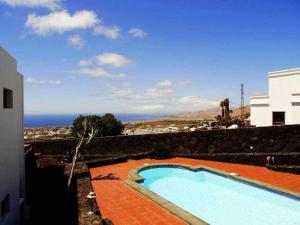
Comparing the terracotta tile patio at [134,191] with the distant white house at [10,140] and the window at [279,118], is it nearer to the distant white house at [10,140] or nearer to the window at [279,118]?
the distant white house at [10,140]

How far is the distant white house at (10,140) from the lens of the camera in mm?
9445

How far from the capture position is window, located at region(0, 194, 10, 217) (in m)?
9.57

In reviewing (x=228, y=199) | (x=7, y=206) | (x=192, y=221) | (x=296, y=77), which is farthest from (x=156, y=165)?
(x=296, y=77)

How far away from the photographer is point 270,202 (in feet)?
43.4

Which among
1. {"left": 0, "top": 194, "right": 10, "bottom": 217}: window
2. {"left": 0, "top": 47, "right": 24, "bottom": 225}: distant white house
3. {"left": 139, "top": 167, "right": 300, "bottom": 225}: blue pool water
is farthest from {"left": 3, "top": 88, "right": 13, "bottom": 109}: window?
{"left": 139, "top": 167, "right": 300, "bottom": 225}: blue pool water

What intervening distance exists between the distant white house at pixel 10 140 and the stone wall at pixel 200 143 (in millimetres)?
10448

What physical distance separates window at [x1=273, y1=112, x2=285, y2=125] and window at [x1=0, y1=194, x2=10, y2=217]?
24001 millimetres

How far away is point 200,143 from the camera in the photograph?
2345 centimetres

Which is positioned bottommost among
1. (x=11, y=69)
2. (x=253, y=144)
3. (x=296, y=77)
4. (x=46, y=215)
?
(x=46, y=215)

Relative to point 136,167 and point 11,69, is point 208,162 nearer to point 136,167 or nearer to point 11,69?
point 136,167

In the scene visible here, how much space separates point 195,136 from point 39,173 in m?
12.1

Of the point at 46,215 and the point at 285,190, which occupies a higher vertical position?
the point at 285,190

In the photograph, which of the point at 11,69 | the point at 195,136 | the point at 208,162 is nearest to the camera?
the point at 11,69

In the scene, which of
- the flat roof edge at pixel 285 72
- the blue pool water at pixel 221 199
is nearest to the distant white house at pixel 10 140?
the blue pool water at pixel 221 199
